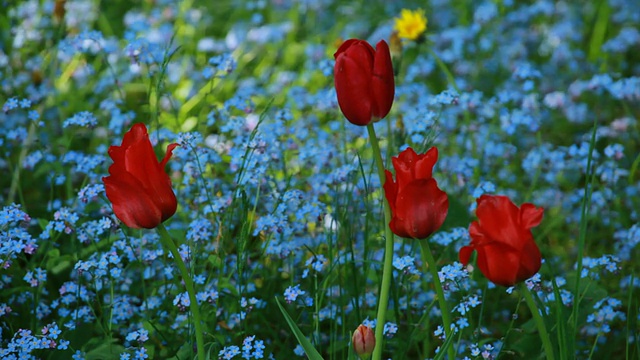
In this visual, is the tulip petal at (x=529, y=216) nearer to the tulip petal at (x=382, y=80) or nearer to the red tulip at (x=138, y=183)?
the tulip petal at (x=382, y=80)

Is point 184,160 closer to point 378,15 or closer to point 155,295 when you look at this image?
point 155,295

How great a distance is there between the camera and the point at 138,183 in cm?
150

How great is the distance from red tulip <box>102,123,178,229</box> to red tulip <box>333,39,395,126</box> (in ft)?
1.10

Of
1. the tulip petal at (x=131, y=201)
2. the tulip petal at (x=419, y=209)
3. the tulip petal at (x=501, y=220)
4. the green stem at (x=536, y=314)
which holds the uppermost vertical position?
the tulip petal at (x=131, y=201)

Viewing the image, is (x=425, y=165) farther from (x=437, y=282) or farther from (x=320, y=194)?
(x=320, y=194)

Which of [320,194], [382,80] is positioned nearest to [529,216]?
[382,80]

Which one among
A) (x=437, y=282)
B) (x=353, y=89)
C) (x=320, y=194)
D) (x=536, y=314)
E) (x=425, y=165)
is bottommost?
(x=536, y=314)

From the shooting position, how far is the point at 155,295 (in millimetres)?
2336

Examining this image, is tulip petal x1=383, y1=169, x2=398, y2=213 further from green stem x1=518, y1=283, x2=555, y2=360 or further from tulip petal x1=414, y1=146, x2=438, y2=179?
green stem x1=518, y1=283, x2=555, y2=360

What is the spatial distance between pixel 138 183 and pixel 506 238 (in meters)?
0.66

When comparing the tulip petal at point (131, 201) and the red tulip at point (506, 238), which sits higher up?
the tulip petal at point (131, 201)

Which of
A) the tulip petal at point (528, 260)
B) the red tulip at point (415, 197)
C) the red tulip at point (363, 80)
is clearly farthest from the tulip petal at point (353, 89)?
the tulip petal at point (528, 260)

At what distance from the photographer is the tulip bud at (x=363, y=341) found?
154 centimetres

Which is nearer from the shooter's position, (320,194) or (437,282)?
(437,282)
